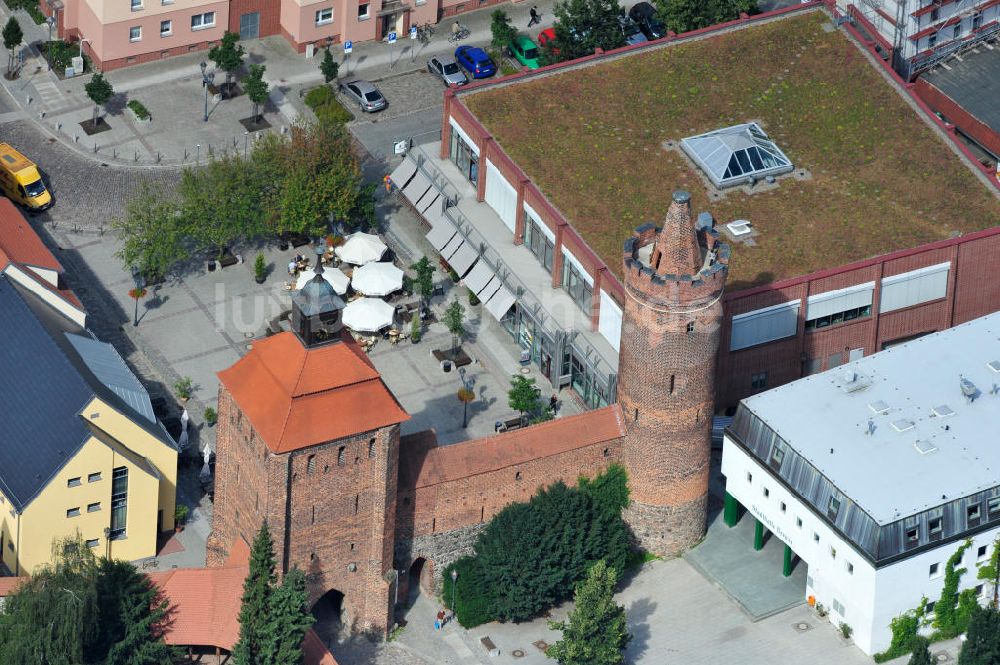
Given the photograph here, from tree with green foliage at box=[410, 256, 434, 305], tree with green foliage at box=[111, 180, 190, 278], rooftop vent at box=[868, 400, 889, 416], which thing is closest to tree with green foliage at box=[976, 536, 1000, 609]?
rooftop vent at box=[868, 400, 889, 416]

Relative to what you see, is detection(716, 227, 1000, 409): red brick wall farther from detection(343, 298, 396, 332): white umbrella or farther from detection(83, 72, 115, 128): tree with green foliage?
detection(83, 72, 115, 128): tree with green foliage

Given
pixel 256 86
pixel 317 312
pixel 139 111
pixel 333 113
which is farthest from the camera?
pixel 139 111

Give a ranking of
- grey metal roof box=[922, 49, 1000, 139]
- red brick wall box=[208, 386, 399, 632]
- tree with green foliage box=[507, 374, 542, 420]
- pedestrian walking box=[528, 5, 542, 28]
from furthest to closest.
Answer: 1. pedestrian walking box=[528, 5, 542, 28]
2. grey metal roof box=[922, 49, 1000, 139]
3. tree with green foliage box=[507, 374, 542, 420]
4. red brick wall box=[208, 386, 399, 632]

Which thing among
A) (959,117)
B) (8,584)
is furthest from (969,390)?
(8,584)

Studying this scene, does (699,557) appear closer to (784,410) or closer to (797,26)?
(784,410)

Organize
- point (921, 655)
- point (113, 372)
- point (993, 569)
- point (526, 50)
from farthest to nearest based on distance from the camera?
point (526, 50) → point (113, 372) → point (993, 569) → point (921, 655)

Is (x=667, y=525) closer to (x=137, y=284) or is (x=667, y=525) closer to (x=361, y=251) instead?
(x=361, y=251)
